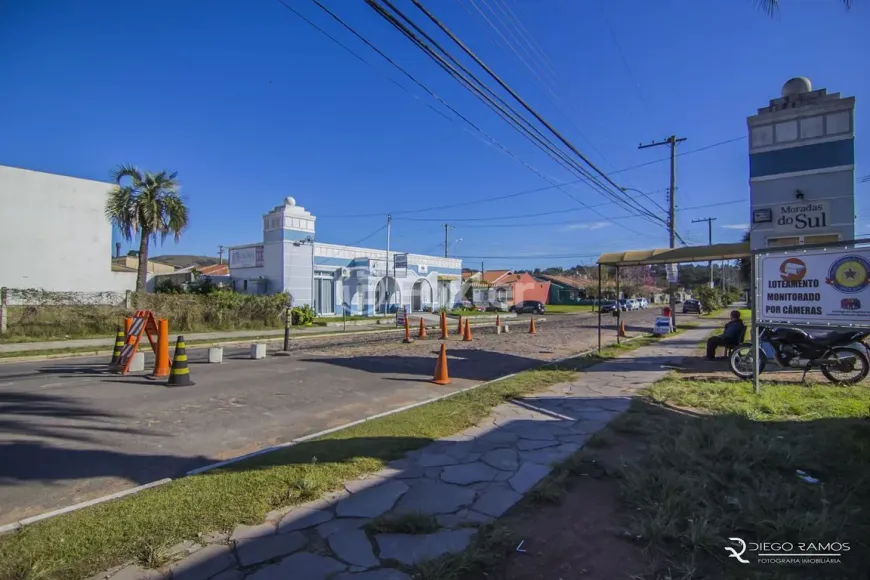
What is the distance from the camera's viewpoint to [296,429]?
20.2 feet

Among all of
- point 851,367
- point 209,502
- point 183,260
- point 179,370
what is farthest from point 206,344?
point 183,260

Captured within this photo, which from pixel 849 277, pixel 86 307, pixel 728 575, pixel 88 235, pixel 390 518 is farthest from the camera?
pixel 88 235

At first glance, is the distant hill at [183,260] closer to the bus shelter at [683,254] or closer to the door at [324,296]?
the door at [324,296]

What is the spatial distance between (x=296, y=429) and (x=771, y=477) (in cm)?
517

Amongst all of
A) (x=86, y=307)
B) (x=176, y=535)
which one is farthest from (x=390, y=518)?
(x=86, y=307)

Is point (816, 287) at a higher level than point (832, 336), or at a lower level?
higher

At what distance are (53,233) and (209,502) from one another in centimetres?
2844

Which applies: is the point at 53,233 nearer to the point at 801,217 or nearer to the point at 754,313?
the point at 754,313

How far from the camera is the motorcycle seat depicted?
8492 mm

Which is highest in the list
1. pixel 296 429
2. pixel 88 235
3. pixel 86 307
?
pixel 88 235

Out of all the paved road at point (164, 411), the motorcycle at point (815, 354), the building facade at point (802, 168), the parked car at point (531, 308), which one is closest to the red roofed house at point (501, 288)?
the parked car at point (531, 308)

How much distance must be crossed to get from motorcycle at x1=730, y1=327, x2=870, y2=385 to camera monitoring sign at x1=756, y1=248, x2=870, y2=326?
1.13 m

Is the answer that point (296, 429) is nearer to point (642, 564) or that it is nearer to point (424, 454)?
point (424, 454)

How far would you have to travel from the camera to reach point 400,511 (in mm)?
3582
